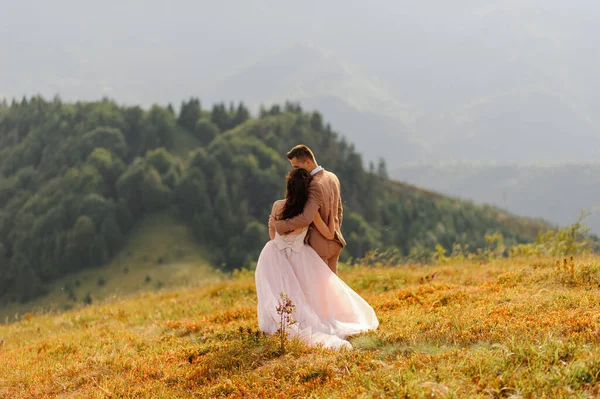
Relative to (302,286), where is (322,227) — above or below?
above

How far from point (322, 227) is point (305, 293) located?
1.11 meters

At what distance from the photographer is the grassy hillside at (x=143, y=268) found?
107062 millimetres

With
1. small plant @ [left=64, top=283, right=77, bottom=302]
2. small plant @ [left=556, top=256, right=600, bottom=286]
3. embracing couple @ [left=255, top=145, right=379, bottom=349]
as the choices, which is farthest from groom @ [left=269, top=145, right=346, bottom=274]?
small plant @ [left=64, top=283, right=77, bottom=302]

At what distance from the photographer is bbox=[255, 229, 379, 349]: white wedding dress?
9.14m

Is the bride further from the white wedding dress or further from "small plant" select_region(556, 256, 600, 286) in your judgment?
"small plant" select_region(556, 256, 600, 286)

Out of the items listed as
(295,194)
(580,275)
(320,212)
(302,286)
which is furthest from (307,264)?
(580,275)

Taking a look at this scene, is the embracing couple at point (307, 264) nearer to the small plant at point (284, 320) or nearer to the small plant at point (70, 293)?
the small plant at point (284, 320)

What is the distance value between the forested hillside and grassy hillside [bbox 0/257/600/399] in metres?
106

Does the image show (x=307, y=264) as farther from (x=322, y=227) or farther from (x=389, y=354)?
(x=389, y=354)

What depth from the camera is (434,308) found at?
9789mm

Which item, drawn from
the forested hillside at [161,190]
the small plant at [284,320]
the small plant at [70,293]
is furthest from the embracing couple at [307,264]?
the forested hillside at [161,190]

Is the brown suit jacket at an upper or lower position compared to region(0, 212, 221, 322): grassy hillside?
upper

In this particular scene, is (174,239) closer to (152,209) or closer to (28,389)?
(152,209)

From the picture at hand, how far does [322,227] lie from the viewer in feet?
31.4
